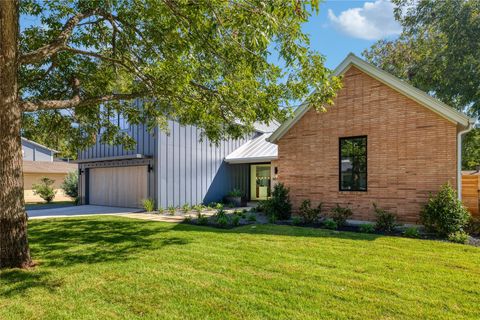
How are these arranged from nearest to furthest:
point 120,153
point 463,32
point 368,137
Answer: point 368,137, point 463,32, point 120,153

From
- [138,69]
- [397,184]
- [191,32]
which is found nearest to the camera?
[191,32]

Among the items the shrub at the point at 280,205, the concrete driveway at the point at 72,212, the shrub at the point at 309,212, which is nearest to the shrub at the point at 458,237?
the shrub at the point at 309,212

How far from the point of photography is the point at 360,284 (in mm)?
4645

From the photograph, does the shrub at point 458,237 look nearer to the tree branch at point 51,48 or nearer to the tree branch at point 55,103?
the tree branch at point 55,103

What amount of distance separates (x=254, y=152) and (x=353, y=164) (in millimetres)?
7797

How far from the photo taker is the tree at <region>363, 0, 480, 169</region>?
1449cm

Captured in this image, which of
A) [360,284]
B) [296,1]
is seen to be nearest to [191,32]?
[296,1]

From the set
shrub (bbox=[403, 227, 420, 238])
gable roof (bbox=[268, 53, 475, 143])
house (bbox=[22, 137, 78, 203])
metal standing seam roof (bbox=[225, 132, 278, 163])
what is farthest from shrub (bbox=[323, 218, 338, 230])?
house (bbox=[22, 137, 78, 203])

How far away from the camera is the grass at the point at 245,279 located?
384 cm

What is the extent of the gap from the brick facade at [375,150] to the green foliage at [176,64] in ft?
10.3

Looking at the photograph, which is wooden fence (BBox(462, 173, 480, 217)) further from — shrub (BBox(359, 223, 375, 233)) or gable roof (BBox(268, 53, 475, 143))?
shrub (BBox(359, 223, 375, 233))

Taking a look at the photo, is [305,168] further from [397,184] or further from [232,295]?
[232,295]

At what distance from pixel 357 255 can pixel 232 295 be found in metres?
3.17

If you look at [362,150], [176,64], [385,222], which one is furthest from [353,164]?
[176,64]
